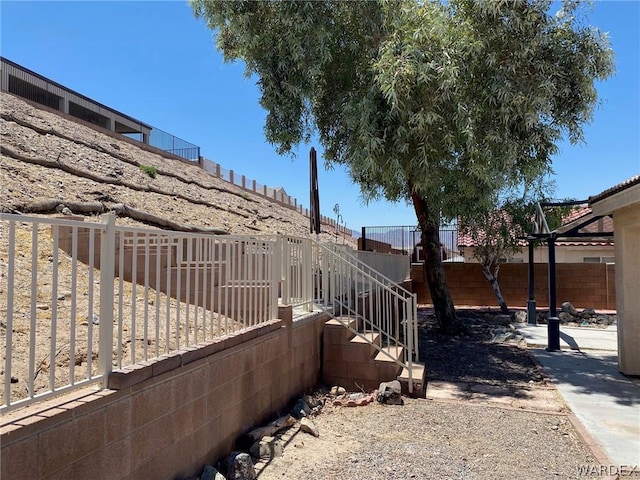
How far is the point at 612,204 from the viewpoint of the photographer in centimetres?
686

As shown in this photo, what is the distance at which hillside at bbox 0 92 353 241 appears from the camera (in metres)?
9.39

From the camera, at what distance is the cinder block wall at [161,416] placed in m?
2.21

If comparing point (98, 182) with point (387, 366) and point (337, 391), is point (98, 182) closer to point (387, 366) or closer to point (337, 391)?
point (337, 391)

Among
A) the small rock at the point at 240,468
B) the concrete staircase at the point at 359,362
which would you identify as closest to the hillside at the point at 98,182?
the concrete staircase at the point at 359,362

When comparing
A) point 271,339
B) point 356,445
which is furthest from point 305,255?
point 356,445

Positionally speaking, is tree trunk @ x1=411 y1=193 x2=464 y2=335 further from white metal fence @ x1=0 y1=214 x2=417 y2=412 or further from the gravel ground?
the gravel ground

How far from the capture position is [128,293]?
511 centimetres

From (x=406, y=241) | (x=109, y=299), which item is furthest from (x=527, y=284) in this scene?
(x=109, y=299)

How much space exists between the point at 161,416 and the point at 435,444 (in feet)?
8.72

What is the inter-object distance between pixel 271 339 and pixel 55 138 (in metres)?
14.7

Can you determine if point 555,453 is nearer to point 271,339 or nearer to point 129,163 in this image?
→ point 271,339

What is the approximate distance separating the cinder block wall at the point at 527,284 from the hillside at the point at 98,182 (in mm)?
5619

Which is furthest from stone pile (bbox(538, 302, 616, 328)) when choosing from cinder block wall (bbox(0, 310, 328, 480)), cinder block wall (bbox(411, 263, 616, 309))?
cinder block wall (bbox(0, 310, 328, 480))

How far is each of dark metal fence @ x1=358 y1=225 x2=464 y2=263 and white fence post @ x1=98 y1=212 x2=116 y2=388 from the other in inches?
543
